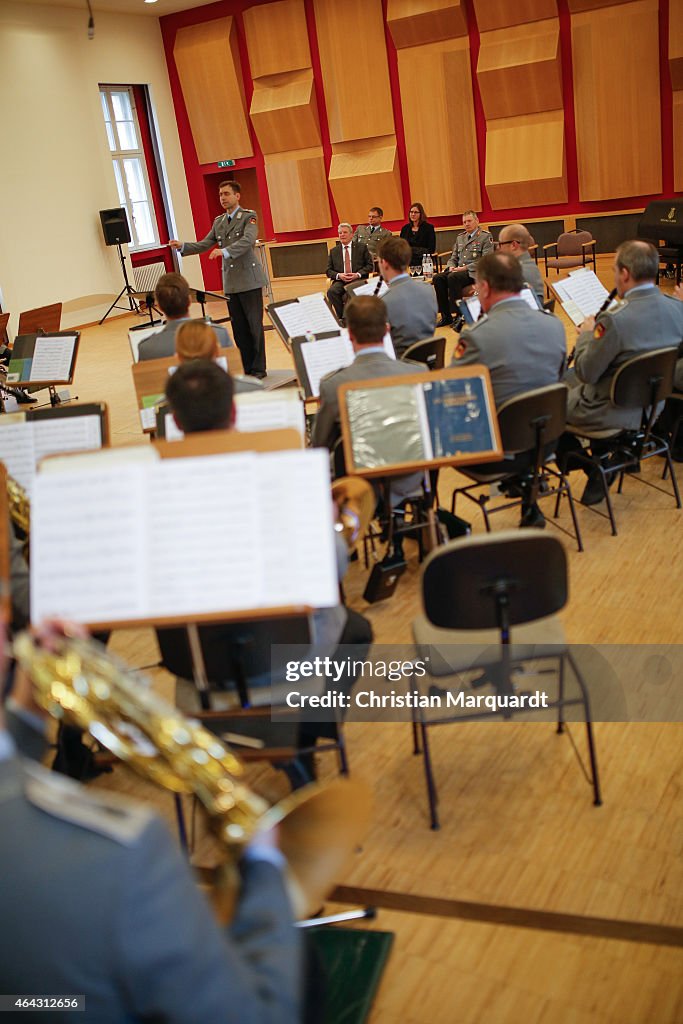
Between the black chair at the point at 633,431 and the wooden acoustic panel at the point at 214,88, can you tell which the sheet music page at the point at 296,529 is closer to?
the black chair at the point at 633,431

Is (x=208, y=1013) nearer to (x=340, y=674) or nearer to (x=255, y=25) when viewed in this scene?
(x=340, y=674)

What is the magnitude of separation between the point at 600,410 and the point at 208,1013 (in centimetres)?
394

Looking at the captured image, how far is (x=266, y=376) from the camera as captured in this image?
28.6 ft

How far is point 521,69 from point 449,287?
4.03m

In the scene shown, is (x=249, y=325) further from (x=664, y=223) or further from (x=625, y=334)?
(x=664, y=223)

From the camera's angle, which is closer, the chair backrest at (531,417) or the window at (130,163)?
the chair backrest at (531,417)

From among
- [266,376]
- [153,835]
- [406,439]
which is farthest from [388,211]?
[153,835]

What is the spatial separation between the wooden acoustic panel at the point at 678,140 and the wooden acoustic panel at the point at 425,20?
3.11 m

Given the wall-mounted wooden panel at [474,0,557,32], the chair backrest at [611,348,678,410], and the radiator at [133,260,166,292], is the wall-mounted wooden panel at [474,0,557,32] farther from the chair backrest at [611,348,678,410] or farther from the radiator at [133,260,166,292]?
the chair backrest at [611,348,678,410]

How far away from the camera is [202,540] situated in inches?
82.9

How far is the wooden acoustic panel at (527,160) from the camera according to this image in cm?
1245

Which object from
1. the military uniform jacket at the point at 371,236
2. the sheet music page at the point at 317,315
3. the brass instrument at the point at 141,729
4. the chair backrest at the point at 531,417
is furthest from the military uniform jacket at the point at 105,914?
the military uniform jacket at the point at 371,236

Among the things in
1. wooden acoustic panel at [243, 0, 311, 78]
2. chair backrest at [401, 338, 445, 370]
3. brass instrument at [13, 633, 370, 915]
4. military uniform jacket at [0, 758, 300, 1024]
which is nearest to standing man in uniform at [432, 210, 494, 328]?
chair backrest at [401, 338, 445, 370]

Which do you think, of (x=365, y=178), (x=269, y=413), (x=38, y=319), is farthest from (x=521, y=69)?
(x=269, y=413)
